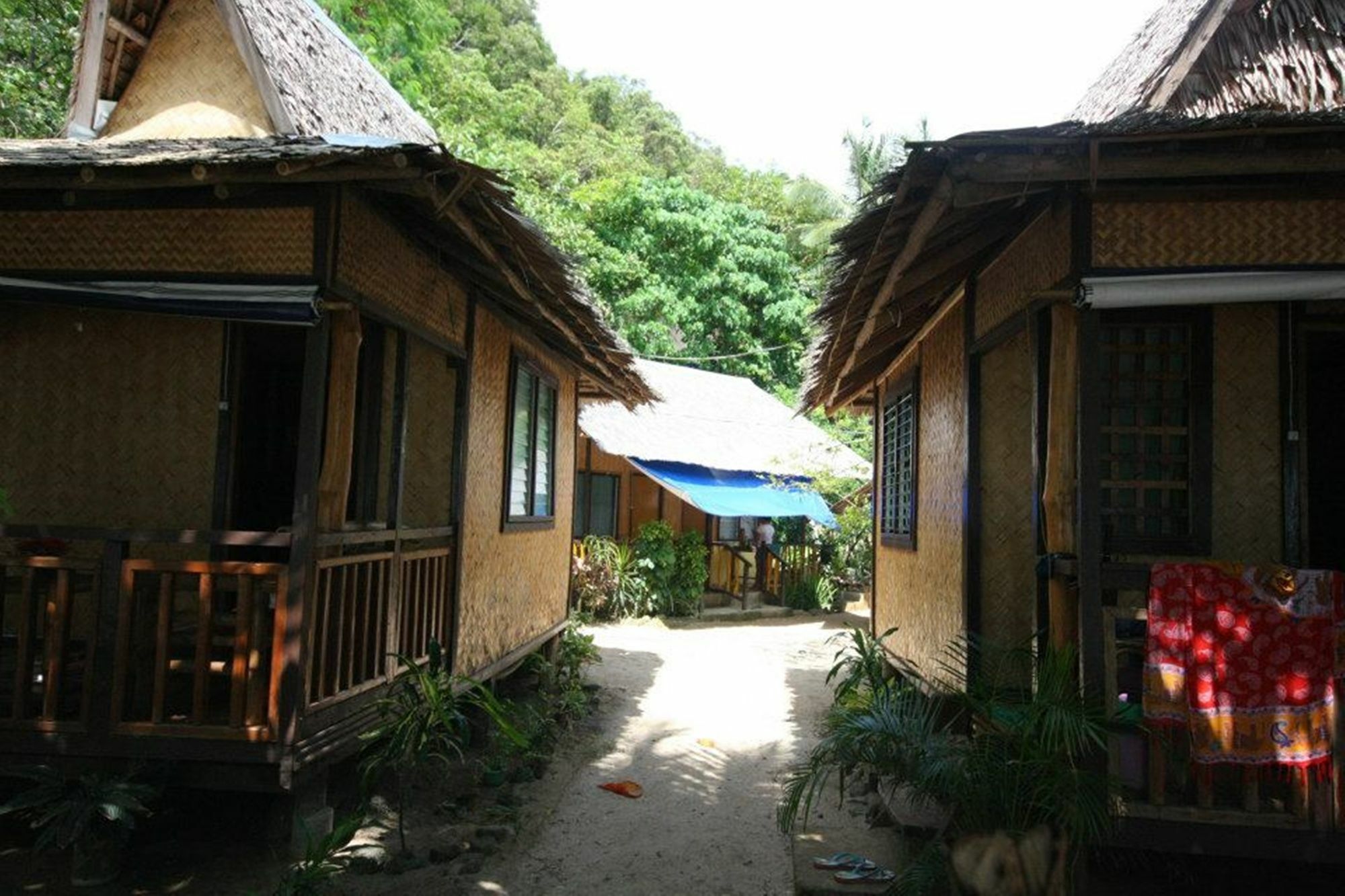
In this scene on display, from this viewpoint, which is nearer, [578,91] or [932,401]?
[932,401]

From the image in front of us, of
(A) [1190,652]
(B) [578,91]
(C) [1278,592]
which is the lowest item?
(A) [1190,652]

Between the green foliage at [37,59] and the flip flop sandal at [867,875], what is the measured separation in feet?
43.0

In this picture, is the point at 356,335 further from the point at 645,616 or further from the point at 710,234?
the point at 710,234

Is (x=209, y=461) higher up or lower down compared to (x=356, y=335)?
lower down

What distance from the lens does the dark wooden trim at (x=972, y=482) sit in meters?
6.27

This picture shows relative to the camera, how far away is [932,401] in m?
7.77

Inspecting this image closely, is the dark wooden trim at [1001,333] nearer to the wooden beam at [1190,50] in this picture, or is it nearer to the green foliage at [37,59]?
the wooden beam at [1190,50]

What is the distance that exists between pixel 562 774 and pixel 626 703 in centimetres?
269

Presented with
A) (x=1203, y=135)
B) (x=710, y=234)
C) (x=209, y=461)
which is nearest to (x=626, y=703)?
(x=209, y=461)

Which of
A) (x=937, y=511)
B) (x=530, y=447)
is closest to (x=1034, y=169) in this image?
(x=937, y=511)

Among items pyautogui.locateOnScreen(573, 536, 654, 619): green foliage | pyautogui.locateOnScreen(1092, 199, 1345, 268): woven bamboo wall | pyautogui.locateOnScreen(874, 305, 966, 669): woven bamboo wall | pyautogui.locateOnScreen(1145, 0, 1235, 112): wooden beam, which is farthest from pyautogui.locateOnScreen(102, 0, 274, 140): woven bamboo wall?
pyautogui.locateOnScreen(573, 536, 654, 619): green foliage

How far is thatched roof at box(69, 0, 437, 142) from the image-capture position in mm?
6973

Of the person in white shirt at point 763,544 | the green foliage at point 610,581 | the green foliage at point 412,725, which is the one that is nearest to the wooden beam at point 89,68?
the green foliage at point 412,725

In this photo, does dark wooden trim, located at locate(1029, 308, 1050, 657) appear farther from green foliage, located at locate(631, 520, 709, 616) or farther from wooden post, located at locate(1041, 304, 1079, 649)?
green foliage, located at locate(631, 520, 709, 616)
